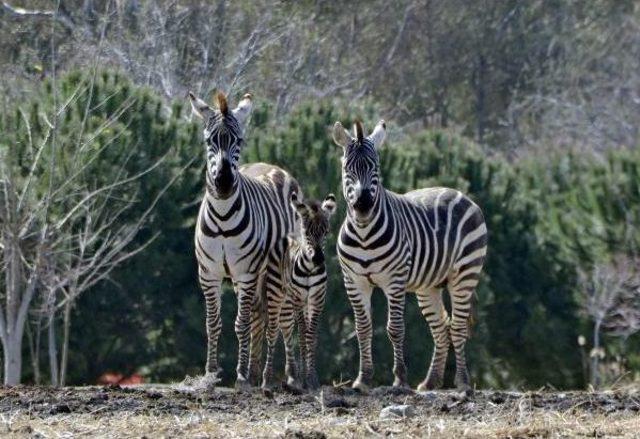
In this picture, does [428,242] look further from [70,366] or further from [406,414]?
[70,366]

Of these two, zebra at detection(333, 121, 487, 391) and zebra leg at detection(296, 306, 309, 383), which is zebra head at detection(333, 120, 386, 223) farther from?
zebra leg at detection(296, 306, 309, 383)

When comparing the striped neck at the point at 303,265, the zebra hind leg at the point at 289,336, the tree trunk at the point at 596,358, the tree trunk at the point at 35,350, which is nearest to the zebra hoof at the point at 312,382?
the zebra hind leg at the point at 289,336

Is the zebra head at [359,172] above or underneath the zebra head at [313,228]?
above

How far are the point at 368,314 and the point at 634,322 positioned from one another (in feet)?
29.9

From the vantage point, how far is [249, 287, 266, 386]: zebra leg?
14.8m

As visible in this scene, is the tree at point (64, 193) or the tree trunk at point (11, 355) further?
the tree trunk at point (11, 355)

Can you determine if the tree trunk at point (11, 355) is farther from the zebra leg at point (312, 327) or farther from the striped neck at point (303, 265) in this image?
the striped neck at point (303, 265)

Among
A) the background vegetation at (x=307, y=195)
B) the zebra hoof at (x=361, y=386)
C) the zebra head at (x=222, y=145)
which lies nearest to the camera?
the zebra hoof at (x=361, y=386)

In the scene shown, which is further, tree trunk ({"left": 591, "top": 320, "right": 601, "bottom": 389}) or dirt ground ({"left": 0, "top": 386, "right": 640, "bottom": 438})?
tree trunk ({"left": 591, "top": 320, "right": 601, "bottom": 389})

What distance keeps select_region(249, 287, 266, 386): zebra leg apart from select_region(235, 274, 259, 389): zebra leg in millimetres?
229

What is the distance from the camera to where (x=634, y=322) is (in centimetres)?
2275

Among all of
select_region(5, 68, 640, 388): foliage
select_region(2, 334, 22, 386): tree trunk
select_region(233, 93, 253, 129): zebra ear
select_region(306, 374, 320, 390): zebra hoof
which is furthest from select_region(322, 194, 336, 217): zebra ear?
select_region(5, 68, 640, 388): foliage

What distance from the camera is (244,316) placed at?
14328 millimetres

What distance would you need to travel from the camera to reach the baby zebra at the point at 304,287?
1352cm
